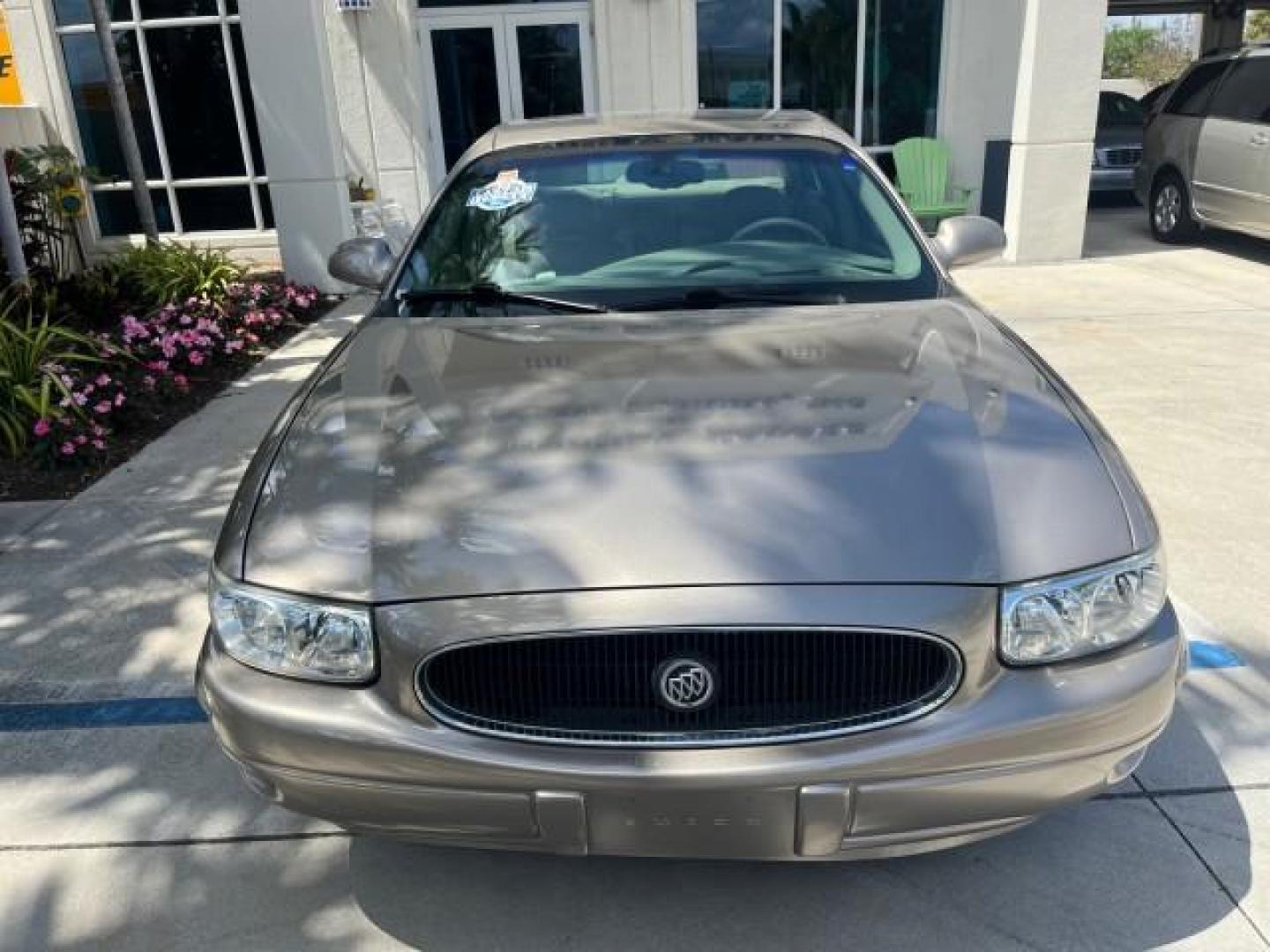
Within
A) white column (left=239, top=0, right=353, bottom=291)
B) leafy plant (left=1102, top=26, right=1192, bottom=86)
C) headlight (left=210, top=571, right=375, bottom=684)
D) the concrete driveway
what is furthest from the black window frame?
leafy plant (left=1102, top=26, right=1192, bottom=86)

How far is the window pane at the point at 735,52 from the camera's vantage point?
11711 millimetres

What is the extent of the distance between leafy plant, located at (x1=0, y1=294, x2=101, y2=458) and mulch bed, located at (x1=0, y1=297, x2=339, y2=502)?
189 mm

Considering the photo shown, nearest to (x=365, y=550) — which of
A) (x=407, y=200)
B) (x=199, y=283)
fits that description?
(x=199, y=283)

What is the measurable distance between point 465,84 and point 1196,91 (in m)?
7.75

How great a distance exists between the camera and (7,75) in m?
10.6

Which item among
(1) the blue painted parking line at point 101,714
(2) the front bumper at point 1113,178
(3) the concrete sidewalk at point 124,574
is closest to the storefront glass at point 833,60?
(2) the front bumper at point 1113,178

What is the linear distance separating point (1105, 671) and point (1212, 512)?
9.48 feet

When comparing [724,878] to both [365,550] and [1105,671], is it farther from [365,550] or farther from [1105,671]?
[365,550]

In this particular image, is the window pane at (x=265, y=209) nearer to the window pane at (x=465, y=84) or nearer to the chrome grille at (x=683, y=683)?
the window pane at (x=465, y=84)

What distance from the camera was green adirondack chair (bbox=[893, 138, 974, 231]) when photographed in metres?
11.8

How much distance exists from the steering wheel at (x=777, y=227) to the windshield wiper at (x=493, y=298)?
2.14ft

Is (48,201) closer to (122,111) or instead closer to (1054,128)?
(122,111)

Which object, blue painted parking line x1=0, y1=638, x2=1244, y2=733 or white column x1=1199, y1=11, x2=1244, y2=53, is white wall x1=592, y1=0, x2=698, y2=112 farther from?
white column x1=1199, y1=11, x2=1244, y2=53

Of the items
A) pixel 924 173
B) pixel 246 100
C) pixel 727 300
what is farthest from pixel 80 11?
pixel 727 300
